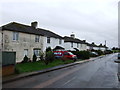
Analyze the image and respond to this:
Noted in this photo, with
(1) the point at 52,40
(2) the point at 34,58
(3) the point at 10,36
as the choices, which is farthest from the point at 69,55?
(3) the point at 10,36

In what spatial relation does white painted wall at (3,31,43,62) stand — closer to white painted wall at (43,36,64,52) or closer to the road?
white painted wall at (43,36,64,52)

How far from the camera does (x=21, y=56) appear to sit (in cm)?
2228

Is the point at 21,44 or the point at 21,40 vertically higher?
the point at 21,40

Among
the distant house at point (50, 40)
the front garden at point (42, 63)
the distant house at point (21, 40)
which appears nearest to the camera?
the front garden at point (42, 63)

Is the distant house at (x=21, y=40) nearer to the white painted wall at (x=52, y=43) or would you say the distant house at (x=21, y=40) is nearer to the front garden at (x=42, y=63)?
the white painted wall at (x=52, y=43)

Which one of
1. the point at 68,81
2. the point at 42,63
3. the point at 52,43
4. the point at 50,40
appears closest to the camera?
the point at 68,81

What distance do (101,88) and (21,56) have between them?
55.0 feet

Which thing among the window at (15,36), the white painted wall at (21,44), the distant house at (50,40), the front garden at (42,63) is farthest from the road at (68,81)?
the distant house at (50,40)

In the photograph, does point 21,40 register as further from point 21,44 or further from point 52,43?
point 52,43

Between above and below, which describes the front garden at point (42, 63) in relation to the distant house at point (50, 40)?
below

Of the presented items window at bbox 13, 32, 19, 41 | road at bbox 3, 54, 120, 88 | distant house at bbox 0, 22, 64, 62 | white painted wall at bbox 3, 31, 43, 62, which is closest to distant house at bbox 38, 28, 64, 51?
distant house at bbox 0, 22, 64, 62

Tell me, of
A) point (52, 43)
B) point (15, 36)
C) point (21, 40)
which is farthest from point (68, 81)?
point (52, 43)

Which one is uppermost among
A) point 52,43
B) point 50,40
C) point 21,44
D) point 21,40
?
point 50,40

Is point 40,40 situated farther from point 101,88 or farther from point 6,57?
point 101,88
